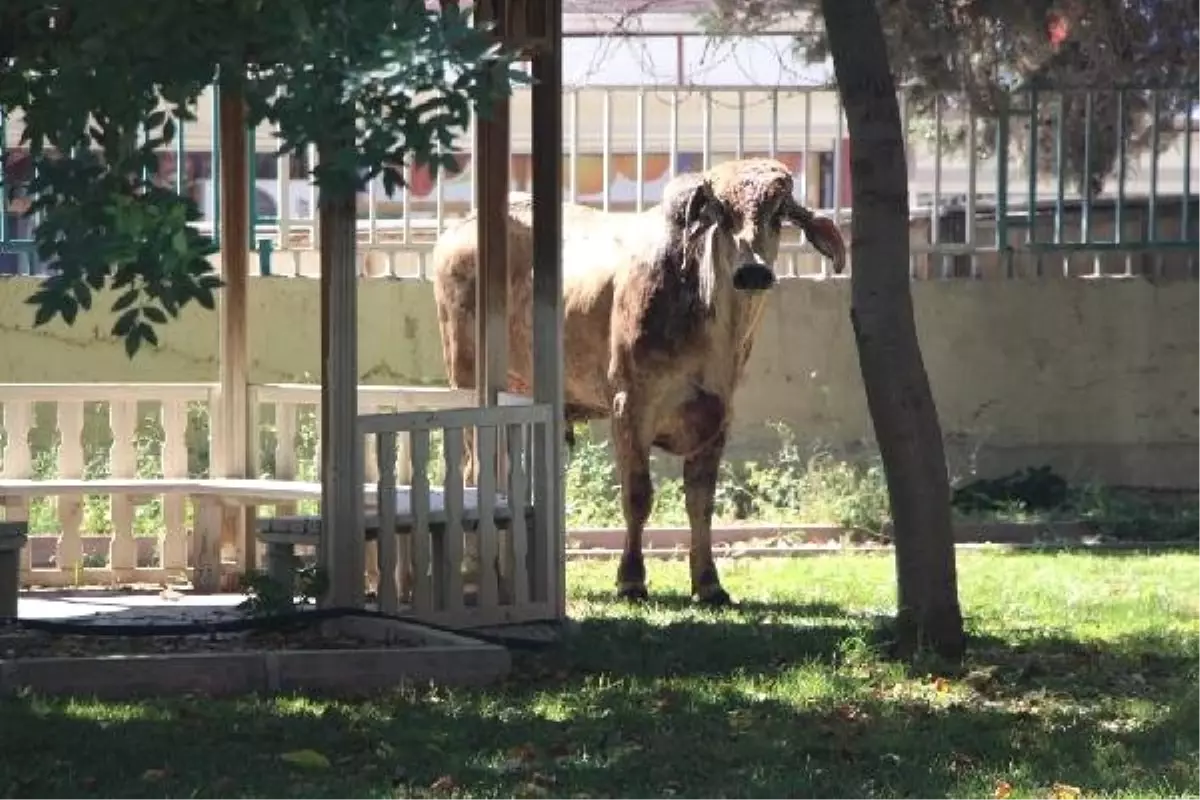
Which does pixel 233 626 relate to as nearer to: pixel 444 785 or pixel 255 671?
pixel 255 671

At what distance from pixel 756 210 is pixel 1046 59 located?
20.0ft

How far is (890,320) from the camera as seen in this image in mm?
8531

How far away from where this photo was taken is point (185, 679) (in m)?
8.09

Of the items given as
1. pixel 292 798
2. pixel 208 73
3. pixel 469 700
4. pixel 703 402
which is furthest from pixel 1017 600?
pixel 208 73

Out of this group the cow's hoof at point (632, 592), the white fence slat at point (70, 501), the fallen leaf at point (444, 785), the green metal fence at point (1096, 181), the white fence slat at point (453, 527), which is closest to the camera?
the fallen leaf at point (444, 785)

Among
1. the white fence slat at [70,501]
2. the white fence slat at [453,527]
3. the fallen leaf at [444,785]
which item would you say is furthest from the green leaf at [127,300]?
the white fence slat at [70,501]

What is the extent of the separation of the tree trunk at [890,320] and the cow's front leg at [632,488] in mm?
2434

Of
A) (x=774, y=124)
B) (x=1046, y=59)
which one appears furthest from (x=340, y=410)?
(x=1046, y=59)

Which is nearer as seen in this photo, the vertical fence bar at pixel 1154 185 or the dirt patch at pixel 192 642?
the dirt patch at pixel 192 642

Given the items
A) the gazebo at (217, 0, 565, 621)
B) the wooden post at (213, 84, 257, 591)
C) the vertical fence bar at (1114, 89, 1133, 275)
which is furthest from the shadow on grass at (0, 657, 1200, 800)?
the vertical fence bar at (1114, 89, 1133, 275)

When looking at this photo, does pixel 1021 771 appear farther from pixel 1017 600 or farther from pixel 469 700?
pixel 1017 600

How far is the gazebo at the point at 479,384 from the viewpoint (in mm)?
8695

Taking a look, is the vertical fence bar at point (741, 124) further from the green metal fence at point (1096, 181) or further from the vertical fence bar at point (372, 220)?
the vertical fence bar at point (372, 220)

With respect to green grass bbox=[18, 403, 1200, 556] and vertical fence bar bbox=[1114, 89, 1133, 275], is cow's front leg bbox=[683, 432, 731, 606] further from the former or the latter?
vertical fence bar bbox=[1114, 89, 1133, 275]
